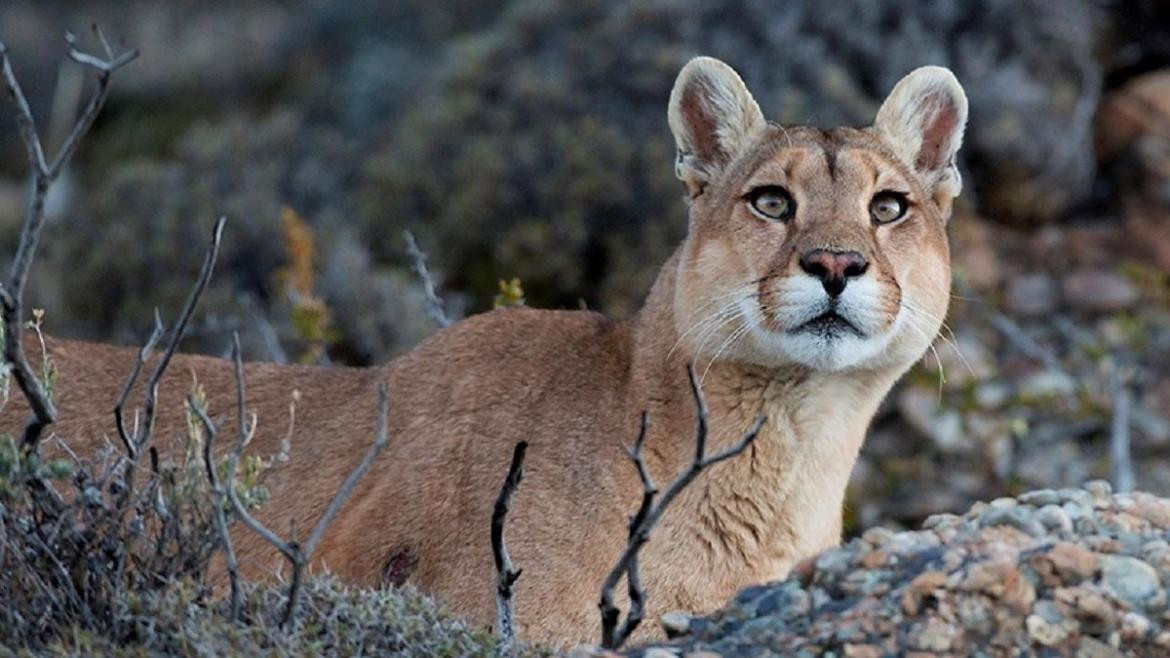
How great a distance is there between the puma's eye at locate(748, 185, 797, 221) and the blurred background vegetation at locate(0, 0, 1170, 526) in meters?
4.33

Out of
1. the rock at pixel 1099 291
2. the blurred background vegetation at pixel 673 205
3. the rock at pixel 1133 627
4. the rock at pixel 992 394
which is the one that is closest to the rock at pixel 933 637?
the rock at pixel 1133 627

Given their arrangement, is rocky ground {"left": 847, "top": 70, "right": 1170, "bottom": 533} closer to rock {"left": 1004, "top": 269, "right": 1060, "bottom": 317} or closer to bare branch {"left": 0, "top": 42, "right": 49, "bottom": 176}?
rock {"left": 1004, "top": 269, "right": 1060, "bottom": 317}

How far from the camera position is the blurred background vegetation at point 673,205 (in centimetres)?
1157

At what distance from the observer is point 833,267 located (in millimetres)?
6070

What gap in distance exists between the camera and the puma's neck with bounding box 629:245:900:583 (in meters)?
6.23

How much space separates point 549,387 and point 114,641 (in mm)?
2413

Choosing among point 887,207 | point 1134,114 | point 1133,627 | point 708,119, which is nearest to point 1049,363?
point 1134,114

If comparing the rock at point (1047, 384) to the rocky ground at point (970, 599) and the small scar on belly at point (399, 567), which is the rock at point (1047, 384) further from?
the rocky ground at point (970, 599)

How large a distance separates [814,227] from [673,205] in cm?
725

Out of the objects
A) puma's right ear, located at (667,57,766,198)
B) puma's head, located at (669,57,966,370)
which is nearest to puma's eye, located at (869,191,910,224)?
puma's head, located at (669,57,966,370)

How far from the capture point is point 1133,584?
4410mm

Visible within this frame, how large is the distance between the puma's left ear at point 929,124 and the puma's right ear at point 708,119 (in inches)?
19.2

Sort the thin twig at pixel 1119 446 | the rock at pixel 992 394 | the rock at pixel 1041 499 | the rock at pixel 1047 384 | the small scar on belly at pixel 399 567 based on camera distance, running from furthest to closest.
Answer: the rock at pixel 992 394 < the rock at pixel 1047 384 < the thin twig at pixel 1119 446 < the small scar on belly at pixel 399 567 < the rock at pixel 1041 499

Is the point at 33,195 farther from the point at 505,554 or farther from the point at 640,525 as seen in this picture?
the point at 640,525
